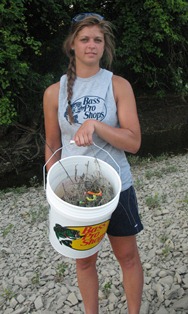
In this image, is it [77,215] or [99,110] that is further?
[99,110]

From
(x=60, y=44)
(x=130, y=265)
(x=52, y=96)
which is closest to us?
(x=52, y=96)

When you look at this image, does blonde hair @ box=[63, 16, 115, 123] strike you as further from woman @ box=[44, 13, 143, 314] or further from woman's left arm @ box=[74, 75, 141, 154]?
woman's left arm @ box=[74, 75, 141, 154]

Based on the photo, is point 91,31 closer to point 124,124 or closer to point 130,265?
point 124,124

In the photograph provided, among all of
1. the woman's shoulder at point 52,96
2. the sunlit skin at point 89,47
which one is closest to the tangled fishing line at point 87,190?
the woman's shoulder at point 52,96

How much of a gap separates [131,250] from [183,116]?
35.6 feet

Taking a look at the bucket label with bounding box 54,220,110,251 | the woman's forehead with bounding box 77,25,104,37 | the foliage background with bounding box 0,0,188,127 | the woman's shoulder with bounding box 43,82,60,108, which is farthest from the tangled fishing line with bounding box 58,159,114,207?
the foliage background with bounding box 0,0,188,127

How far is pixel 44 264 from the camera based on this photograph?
3447mm

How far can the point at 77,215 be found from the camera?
1.53 metres

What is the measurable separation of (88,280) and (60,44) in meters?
7.25

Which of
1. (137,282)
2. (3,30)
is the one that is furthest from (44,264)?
(3,30)

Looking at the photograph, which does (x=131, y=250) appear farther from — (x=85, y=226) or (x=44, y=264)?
(x=44, y=264)

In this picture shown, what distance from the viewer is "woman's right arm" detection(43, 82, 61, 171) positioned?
1835mm

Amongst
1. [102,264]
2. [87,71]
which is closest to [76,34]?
[87,71]

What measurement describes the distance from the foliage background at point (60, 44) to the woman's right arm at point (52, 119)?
4780mm
